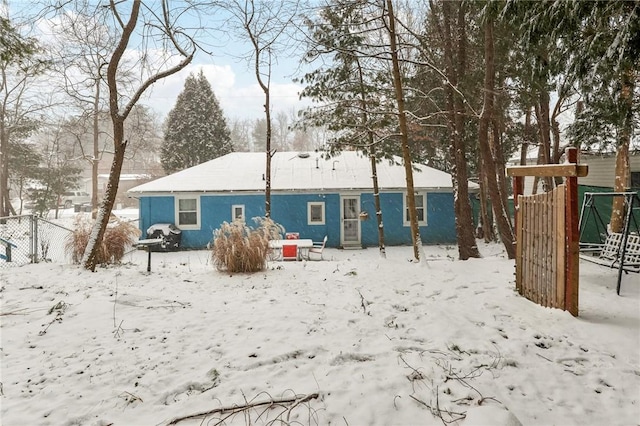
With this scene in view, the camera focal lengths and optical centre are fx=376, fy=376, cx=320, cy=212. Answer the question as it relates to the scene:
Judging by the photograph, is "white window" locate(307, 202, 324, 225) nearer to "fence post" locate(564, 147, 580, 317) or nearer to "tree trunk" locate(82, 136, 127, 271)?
"tree trunk" locate(82, 136, 127, 271)

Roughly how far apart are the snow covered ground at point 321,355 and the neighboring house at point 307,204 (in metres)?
9.91

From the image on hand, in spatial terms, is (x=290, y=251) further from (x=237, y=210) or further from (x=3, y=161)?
(x=3, y=161)

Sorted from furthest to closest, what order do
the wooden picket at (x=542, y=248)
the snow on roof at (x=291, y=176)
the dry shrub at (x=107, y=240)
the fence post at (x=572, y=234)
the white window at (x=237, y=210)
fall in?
the white window at (x=237, y=210) < the snow on roof at (x=291, y=176) < the dry shrub at (x=107, y=240) < the wooden picket at (x=542, y=248) < the fence post at (x=572, y=234)

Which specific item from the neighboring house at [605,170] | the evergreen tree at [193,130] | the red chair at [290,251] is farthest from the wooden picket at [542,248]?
the evergreen tree at [193,130]

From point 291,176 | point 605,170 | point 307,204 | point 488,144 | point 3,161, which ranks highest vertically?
point 3,161

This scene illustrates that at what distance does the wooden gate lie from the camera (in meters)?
3.72

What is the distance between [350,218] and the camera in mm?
15852

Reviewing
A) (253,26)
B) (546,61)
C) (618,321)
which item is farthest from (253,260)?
(253,26)

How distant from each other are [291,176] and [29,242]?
1039 cm

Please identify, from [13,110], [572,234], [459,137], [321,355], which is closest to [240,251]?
[321,355]

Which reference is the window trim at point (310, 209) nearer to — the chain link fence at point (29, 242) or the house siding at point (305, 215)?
the house siding at point (305, 215)

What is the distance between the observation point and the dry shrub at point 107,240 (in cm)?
764

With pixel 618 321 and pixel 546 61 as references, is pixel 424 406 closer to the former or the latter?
pixel 618 321

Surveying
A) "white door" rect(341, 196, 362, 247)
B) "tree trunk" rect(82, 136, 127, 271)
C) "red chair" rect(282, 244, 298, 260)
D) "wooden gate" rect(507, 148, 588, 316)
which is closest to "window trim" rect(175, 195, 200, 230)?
"red chair" rect(282, 244, 298, 260)
